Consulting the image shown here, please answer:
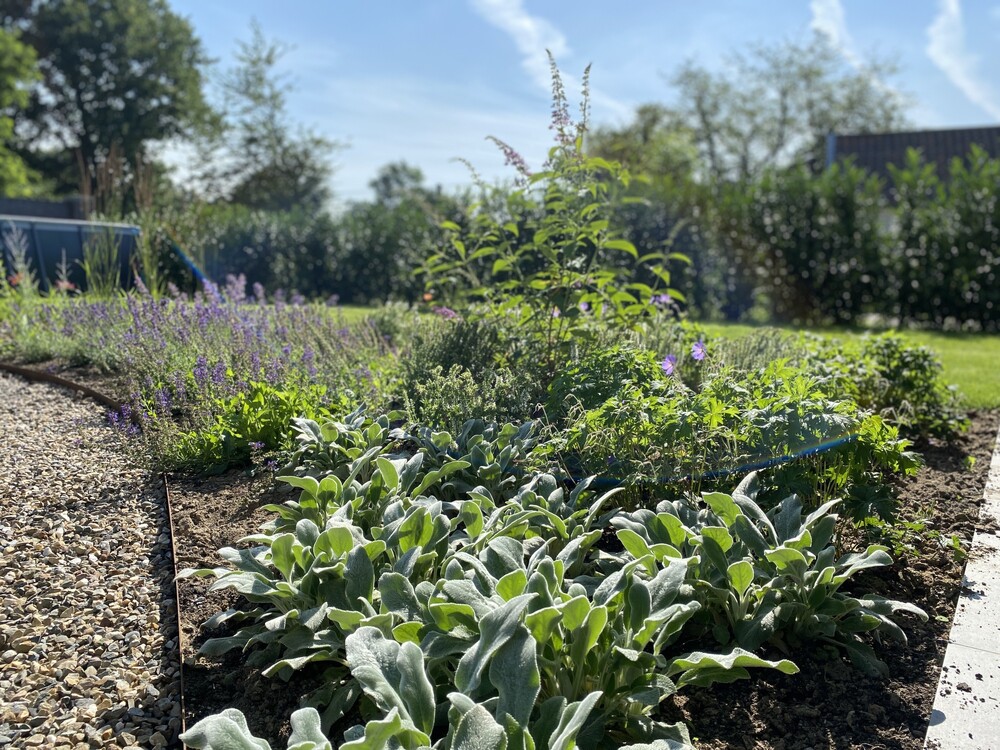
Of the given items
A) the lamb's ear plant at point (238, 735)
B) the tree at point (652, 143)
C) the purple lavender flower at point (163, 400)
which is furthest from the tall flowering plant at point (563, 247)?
the tree at point (652, 143)

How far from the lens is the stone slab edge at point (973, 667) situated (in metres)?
1.91

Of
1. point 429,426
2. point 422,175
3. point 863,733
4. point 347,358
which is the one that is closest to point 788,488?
point 863,733

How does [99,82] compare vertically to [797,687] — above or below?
above

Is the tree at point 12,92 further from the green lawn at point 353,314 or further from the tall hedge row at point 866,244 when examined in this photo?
the tall hedge row at point 866,244

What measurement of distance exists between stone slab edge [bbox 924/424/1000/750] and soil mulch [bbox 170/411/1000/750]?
3cm

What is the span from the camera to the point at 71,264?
937 centimetres

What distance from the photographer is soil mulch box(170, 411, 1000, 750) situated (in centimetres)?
194

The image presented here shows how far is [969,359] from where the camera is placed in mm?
7348

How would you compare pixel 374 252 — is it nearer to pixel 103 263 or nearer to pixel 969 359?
pixel 103 263

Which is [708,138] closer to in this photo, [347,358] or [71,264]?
[71,264]

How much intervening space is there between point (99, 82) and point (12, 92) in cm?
300

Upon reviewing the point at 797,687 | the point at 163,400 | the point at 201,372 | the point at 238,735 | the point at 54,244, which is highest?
the point at 54,244

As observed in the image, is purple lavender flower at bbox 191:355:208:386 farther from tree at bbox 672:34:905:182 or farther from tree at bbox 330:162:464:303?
tree at bbox 672:34:905:182

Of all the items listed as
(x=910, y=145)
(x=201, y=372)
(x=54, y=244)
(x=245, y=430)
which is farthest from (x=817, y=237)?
(x=910, y=145)
